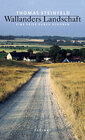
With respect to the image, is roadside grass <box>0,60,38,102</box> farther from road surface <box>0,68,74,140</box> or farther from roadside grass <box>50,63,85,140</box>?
road surface <box>0,68,74,140</box>

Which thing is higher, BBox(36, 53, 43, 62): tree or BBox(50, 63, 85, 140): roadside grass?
BBox(50, 63, 85, 140): roadside grass

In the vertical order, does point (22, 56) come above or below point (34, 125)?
below

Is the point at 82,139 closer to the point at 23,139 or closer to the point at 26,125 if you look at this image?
the point at 23,139

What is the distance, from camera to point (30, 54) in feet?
485

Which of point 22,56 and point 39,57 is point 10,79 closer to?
point 39,57

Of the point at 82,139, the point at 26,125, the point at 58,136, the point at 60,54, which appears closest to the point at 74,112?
the point at 26,125

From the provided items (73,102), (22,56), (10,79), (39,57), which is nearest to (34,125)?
(73,102)

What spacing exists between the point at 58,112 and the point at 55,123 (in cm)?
303

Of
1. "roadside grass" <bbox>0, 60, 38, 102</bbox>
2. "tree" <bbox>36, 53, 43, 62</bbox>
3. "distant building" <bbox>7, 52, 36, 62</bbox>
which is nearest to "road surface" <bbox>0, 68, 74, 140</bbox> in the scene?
"roadside grass" <bbox>0, 60, 38, 102</bbox>

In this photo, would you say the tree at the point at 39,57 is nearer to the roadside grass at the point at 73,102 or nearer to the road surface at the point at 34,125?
the roadside grass at the point at 73,102

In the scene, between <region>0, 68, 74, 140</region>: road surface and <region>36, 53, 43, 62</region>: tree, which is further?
<region>36, 53, 43, 62</region>: tree

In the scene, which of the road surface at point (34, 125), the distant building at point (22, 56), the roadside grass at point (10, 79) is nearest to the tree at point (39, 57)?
the distant building at point (22, 56)

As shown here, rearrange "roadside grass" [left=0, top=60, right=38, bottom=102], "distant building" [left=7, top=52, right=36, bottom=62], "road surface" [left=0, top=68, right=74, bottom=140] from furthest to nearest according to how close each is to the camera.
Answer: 1. "distant building" [left=7, top=52, right=36, bottom=62]
2. "roadside grass" [left=0, top=60, right=38, bottom=102]
3. "road surface" [left=0, top=68, right=74, bottom=140]

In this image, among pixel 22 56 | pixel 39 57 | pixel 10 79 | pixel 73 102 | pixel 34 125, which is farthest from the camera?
pixel 22 56
